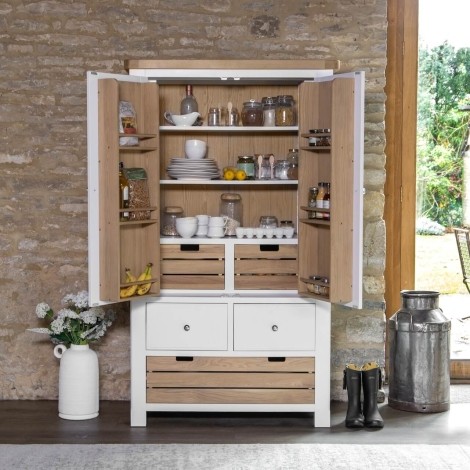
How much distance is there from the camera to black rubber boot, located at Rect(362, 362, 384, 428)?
506 cm

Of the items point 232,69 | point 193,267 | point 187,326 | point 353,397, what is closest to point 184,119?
point 232,69

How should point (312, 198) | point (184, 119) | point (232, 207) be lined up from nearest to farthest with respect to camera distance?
point (312, 198) → point (184, 119) → point (232, 207)

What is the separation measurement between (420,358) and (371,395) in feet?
1.55

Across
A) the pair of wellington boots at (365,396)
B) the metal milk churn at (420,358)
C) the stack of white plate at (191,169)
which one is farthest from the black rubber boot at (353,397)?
the stack of white plate at (191,169)

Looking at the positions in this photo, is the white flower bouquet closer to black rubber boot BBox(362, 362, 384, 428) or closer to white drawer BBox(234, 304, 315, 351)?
white drawer BBox(234, 304, 315, 351)

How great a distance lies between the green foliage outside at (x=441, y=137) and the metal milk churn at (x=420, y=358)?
0.79 meters

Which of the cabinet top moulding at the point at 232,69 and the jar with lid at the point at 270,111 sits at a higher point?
the cabinet top moulding at the point at 232,69

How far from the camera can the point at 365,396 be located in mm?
5156

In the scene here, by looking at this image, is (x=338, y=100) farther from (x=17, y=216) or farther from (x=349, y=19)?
(x=17, y=216)

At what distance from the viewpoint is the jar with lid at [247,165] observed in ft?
17.4

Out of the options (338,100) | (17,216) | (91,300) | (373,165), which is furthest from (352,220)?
(17,216)

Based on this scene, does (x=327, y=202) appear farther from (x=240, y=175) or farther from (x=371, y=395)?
(x=371, y=395)

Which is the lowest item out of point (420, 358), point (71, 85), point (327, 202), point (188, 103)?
point (420, 358)

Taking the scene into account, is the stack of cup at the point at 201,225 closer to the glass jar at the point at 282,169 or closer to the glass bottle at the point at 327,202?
the glass jar at the point at 282,169
